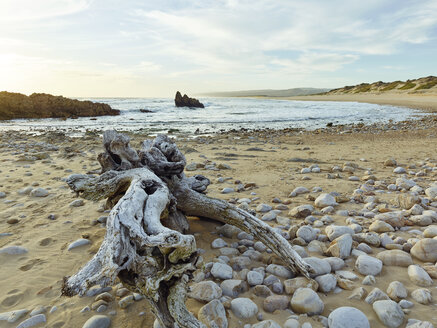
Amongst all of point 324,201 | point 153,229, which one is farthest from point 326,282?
point 324,201

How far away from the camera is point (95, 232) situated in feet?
10.9

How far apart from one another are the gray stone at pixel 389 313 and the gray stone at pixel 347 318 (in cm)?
15

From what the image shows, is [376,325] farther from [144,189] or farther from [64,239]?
[64,239]

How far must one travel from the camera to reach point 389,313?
1931 mm

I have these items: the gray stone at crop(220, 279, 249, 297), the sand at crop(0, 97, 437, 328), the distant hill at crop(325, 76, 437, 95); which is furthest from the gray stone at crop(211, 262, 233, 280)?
the distant hill at crop(325, 76, 437, 95)

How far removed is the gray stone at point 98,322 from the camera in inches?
76.7

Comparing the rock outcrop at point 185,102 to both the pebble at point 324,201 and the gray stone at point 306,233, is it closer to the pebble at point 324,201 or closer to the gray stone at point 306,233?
the pebble at point 324,201

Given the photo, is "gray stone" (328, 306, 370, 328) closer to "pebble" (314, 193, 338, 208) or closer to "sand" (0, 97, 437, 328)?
"sand" (0, 97, 437, 328)

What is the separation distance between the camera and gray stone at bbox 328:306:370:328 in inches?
72.9

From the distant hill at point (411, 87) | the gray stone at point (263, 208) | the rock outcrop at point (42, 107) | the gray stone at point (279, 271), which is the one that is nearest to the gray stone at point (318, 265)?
the gray stone at point (279, 271)

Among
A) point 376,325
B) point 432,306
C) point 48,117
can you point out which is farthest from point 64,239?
point 48,117

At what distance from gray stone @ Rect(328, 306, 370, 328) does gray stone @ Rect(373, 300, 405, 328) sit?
0.15m

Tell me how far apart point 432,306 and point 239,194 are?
295 cm

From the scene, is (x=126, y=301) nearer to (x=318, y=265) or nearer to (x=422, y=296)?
(x=318, y=265)
